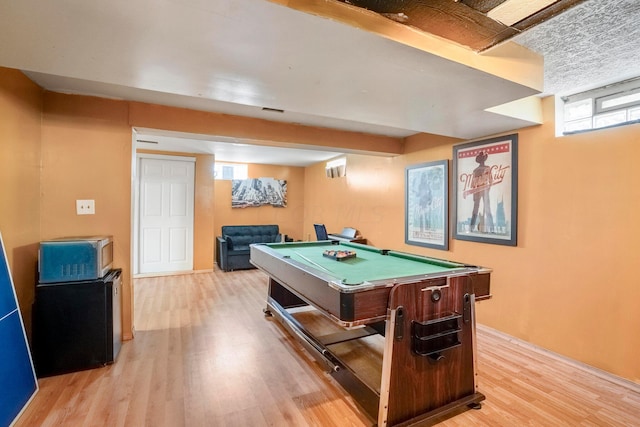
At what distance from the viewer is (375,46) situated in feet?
4.71

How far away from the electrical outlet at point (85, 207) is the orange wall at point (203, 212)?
298cm

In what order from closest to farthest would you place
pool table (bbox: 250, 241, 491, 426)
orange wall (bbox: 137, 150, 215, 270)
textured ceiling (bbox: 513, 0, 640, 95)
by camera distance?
1. textured ceiling (bbox: 513, 0, 640, 95)
2. pool table (bbox: 250, 241, 491, 426)
3. orange wall (bbox: 137, 150, 215, 270)

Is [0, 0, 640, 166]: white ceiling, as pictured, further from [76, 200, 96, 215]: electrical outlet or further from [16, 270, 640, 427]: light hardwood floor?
[16, 270, 640, 427]: light hardwood floor

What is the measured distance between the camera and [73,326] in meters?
2.25

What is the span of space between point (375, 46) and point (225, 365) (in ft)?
8.34

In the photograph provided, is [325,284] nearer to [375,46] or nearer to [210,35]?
[375,46]

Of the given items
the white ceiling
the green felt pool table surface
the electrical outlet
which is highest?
the white ceiling

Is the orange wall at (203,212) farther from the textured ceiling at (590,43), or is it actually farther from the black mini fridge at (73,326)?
the textured ceiling at (590,43)

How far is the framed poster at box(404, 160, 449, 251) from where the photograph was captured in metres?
3.59

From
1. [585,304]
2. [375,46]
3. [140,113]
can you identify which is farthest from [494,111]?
[140,113]

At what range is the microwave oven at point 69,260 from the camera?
220 cm

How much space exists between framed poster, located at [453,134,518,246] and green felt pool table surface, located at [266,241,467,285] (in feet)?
3.53

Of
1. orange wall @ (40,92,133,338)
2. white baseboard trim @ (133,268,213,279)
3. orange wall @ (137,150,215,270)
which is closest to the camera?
orange wall @ (40,92,133,338)

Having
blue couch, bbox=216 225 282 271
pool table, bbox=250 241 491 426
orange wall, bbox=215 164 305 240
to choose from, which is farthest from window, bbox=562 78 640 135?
orange wall, bbox=215 164 305 240
